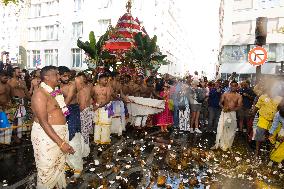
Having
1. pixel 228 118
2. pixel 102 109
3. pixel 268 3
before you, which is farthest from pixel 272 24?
pixel 102 109

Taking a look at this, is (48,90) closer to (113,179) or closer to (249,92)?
(113,179)

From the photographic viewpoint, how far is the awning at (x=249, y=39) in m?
37.0

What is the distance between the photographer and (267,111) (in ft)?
29.4

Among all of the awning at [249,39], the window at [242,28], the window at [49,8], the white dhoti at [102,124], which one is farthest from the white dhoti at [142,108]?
the window at [49,8]

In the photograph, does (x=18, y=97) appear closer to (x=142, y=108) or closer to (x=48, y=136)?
(x=142, y=108)

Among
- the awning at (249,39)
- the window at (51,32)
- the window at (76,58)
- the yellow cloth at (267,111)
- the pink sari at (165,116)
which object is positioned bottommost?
the pink sari at (165,116)

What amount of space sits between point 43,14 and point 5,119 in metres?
40.8

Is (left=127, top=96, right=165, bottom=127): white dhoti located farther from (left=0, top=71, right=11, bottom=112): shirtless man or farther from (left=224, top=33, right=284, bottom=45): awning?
(left=224, top=33, right=284, bottom=45): awning

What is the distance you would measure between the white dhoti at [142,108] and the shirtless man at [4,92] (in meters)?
5.15

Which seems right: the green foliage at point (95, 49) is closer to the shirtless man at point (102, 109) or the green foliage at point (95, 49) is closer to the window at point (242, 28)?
the shirtless man at point (102, 109)

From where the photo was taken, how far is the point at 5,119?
30.0 ft

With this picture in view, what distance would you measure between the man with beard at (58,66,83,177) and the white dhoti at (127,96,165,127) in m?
5.92

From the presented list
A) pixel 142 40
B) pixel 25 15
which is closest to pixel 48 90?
pixel 142 40

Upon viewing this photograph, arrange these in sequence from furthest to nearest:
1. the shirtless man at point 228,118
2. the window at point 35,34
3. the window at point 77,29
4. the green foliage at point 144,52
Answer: the window at point 35,34
the window at point 77,29
the green foliage at point 144,52
the shirtless man at point 228,118
